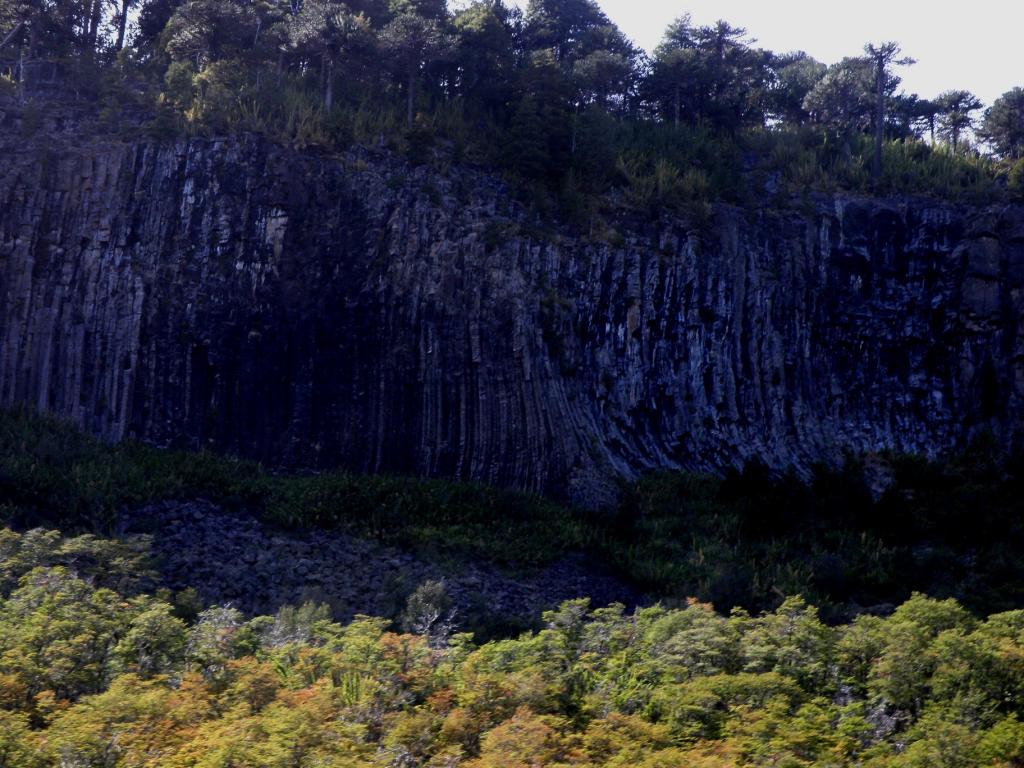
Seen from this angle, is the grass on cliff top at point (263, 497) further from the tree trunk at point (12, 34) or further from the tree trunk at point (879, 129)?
the tree trunk at point (879, 129)

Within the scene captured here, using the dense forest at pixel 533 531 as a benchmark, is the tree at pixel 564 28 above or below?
above

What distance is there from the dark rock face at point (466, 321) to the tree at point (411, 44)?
18.6ft

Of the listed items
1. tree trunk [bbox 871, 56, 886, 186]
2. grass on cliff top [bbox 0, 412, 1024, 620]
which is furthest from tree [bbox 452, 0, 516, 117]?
grass on cliff top [bbox 0, 412, 1024, 620]

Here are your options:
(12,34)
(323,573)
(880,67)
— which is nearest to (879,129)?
(880,67)

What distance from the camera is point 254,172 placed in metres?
42.6

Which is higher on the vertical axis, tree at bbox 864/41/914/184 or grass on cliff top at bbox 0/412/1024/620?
tree at bbox 864/41/914/184

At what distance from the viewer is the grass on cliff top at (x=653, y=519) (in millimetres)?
33750

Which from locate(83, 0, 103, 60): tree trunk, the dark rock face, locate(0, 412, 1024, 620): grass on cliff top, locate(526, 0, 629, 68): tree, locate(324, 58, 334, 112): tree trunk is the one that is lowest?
locate(0, 412, 1024, 620): grass on cliff top

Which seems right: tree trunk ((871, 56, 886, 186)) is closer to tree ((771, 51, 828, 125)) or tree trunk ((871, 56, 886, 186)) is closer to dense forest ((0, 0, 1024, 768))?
dense forest ((0, 0, 1024, 768))

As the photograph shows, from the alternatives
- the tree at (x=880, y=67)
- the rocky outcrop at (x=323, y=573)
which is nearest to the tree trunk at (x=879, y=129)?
the tree at (x=880, y=67)

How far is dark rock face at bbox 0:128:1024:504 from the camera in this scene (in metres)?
40.1

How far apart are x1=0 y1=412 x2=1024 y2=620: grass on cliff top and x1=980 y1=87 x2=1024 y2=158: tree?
22.0 metres

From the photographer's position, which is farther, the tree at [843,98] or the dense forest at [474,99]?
the tree at [843,98]

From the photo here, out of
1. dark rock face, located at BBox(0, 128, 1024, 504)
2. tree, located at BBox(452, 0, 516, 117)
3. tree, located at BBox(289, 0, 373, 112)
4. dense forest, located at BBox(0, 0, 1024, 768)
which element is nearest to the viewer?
Answer: dense forest, located at BBox(0, 0, 1024, 768)
